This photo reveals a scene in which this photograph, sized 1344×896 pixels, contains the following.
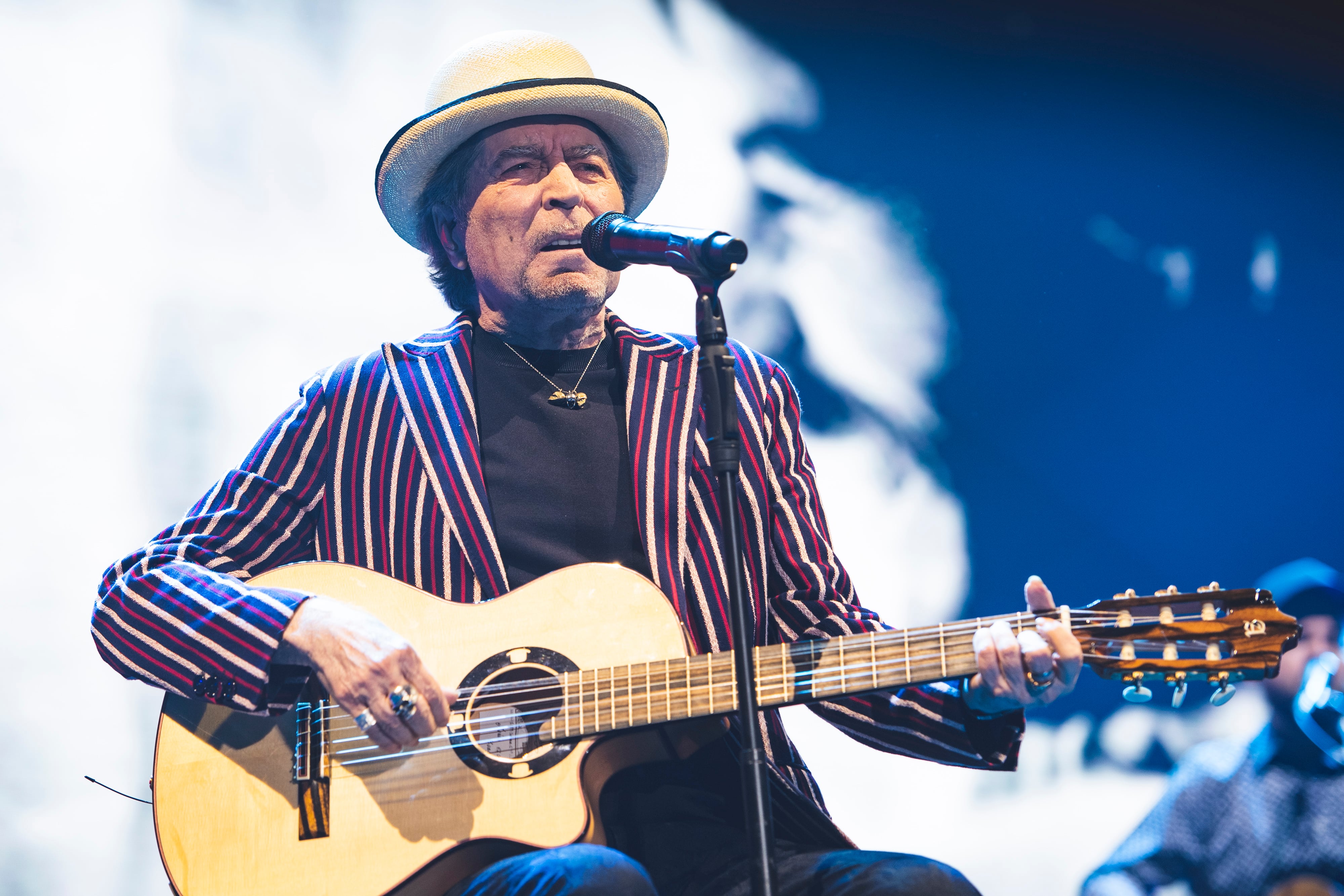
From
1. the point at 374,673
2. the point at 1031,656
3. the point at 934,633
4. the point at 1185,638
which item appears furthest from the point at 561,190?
the point at 1185,638

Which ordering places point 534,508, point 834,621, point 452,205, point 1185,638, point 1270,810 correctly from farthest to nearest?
point 1270,810
point 452,205
point 534,508
point 834,621
point 1185,638

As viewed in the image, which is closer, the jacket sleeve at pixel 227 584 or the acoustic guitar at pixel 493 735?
the acoustic guitar at pixel 493 735

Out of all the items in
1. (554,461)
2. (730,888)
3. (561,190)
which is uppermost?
(561,190)

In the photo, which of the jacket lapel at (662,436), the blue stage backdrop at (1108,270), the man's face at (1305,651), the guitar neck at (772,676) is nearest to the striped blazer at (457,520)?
the jacket lapel at (662,436)

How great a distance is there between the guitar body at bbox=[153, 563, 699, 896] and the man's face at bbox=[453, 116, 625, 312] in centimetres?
84

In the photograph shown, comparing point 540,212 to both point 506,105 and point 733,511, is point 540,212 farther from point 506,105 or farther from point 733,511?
point 733,511

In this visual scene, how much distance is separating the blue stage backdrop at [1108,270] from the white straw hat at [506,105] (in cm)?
108

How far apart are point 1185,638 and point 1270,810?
2.20 m

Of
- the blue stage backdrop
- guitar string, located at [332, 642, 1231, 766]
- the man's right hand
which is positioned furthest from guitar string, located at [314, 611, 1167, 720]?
the blue stage backdrop

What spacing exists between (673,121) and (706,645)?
2024 millimetres

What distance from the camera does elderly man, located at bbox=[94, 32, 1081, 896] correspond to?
209cm

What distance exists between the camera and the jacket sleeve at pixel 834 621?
2.16 m

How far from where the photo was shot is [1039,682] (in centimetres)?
189

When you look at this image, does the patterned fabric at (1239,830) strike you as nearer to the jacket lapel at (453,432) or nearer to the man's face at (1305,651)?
the man's face at (1305,651)
